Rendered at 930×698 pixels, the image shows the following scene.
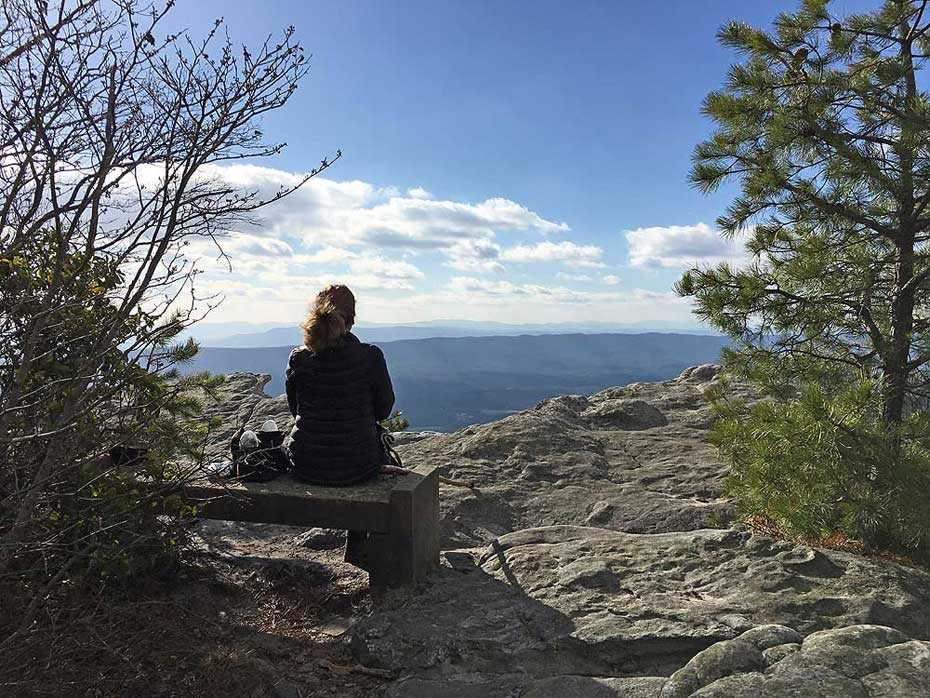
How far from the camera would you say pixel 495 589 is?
477 cm

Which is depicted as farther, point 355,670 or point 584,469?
point 584,469

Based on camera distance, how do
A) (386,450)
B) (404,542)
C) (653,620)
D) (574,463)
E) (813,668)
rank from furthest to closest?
(574,463)
(386,450)
(404,542)
(653,620)
(813,668)

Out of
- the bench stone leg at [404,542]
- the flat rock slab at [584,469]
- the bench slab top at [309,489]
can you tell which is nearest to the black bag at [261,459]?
the bench slab top at [309,489]

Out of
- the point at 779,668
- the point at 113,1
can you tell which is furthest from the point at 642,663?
the point at 113,1

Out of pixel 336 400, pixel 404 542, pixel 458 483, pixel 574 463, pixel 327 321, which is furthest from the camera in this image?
pixel 574 463

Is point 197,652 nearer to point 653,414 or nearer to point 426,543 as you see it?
point 426,543

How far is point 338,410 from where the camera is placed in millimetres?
5340

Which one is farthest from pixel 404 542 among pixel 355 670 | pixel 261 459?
pixel 261 459

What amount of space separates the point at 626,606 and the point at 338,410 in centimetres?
272

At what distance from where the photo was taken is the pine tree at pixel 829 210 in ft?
16.0

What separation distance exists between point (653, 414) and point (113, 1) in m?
10.4

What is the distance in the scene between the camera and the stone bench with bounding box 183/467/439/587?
195 inches

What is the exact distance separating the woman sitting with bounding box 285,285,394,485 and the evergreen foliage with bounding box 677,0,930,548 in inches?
118

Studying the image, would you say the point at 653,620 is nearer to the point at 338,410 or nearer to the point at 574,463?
the point at 338,410
